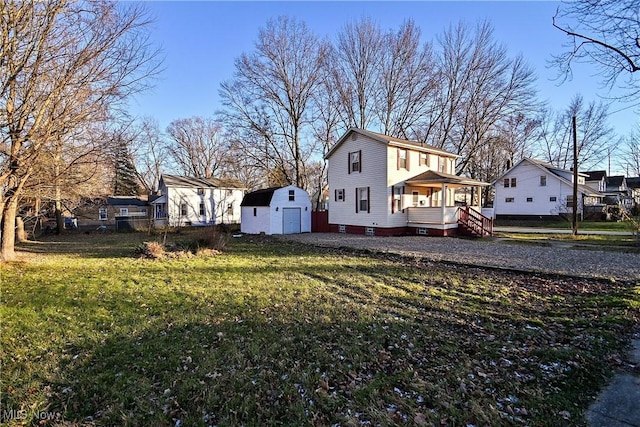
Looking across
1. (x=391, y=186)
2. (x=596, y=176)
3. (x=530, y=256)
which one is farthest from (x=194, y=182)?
(x=596, y=176)

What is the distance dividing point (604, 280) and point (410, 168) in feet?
41.9

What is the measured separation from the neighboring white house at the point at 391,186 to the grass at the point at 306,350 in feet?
35.1

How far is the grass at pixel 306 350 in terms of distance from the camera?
9.94 ft

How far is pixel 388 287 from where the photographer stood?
7.51 m

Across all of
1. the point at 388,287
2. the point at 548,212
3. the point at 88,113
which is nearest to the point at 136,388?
the point at 388,287

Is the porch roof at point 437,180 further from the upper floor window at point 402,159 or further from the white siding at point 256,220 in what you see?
the white siding at point 256,220

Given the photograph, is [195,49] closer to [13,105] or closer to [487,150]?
[13,105]

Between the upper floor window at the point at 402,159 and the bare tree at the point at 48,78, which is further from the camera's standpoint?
the upper floor window at the point at 402,159

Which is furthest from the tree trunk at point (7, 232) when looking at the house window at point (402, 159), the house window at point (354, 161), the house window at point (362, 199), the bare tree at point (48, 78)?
the house window at point (402, 159)

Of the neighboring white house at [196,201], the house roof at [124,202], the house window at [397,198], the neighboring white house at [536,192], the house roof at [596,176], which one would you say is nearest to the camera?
the house window at [397,198]

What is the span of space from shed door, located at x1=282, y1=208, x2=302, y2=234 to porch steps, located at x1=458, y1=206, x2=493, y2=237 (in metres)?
10.8

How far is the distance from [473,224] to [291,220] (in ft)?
38.8

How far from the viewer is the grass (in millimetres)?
3029

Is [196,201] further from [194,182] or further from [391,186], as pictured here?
[391,186]
